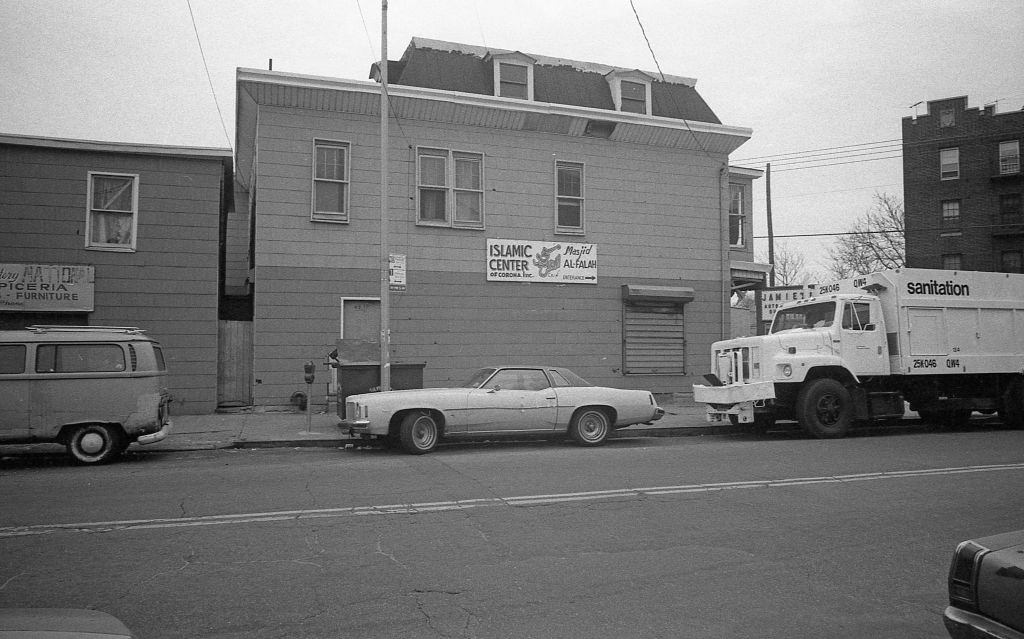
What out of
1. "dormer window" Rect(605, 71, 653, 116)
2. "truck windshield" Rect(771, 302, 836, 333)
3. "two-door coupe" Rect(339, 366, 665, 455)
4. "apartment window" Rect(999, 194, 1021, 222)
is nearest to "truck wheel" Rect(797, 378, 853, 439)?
"truck windshield" Rect(771, 302, 836, 333)

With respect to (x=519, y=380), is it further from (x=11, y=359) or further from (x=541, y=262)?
(x=11, y=359)

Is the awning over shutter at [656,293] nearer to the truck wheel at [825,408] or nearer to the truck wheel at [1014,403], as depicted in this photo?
the truck wheel at [825,408]

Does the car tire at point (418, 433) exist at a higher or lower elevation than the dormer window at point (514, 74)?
lower

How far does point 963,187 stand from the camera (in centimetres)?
3834

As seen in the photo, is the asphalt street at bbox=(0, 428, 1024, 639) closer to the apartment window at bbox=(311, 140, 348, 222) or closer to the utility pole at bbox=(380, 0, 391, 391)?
the utility pole at bbox=(380, 0, 391, 391)

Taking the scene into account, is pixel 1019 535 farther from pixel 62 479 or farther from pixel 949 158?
pixel 949 158

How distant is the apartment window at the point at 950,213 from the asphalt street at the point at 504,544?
33.3m

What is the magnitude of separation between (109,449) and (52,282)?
254 inches

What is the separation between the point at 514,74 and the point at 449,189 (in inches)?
143

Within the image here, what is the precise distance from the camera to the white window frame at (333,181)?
54.6 feet

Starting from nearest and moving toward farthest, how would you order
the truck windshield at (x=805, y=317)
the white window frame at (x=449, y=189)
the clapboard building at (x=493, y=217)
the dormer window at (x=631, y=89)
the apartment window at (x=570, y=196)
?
1. the truck windshield at (x=805, y=317)
2. the clapboard building at (x=493, y=217)
3. the white window frame at (x=449, y=189)
4. the apartment window at (x=570, y=196)
5. the dormer window at (x=631, y=89)

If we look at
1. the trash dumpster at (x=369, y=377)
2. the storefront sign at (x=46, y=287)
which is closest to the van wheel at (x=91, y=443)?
the trash dumpster at (x=369, y=377)

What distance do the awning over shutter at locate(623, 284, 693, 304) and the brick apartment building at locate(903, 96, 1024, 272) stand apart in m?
24.2

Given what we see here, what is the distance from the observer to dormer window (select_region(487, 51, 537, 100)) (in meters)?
18.6
